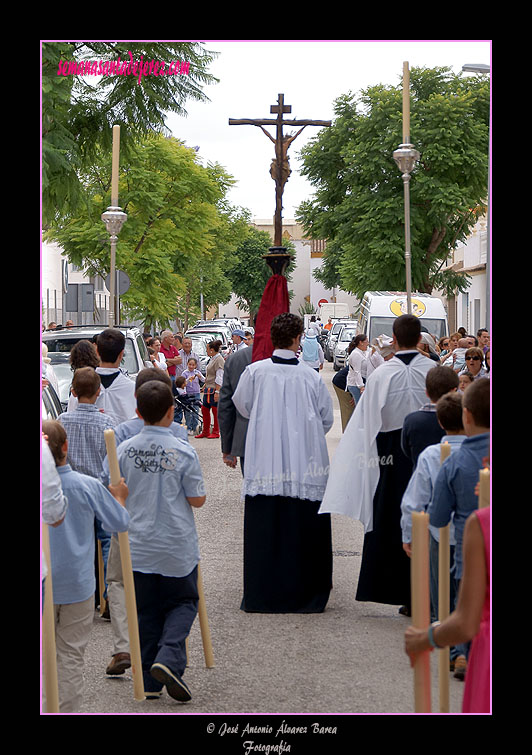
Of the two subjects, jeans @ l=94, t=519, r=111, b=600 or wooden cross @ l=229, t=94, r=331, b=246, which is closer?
jeans @ l=94, t=519, r=111, b=600

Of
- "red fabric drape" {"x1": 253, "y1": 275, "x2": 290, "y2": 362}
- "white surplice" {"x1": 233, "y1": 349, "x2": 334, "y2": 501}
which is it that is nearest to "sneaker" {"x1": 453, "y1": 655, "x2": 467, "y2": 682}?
"white surplice" {"x1": 233, "y1": 349, "x2": 334, "y2": 501}

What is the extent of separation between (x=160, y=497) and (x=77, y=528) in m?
0.56

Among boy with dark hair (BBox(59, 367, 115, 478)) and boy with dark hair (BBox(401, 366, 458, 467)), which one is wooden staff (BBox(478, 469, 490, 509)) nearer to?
boy with dark hair (BBox(401, 366, 458, 467))

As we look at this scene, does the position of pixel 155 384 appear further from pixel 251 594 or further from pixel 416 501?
pixel 251 594

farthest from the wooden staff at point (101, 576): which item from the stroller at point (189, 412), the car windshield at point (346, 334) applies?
the car windshield at point (346, 334)

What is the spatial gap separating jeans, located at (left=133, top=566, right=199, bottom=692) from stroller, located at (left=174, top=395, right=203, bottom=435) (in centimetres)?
1243

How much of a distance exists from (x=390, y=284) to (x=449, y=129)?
17.3 ft

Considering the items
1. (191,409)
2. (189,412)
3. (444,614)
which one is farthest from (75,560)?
(189,412)

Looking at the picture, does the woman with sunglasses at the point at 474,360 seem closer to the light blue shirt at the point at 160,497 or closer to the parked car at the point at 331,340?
the light blue shirt at the point at 160,497

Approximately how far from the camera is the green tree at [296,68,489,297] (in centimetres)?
3678

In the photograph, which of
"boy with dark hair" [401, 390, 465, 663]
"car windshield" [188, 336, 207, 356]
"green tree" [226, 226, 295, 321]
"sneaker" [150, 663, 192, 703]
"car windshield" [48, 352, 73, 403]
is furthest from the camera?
"green tree" [226, 226, 295, 321]

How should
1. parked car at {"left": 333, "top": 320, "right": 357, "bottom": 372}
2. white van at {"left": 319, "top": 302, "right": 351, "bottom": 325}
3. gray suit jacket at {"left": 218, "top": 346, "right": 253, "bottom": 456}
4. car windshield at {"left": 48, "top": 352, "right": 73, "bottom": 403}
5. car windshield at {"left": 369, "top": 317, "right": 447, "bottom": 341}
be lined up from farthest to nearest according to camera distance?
white van at {"left": 319, "top": 302, "right": 351, "bottom": 325} → parked car at {"left": 333, "top": 320, "right": 357, "bottom": 372} → car windshield at {"left": 369, "top": 317, "right": 447, "bottom": 341} → car windshield at {"left": 48, "top": 352, "right": 73, "bottom": 403} → gray suit jacket at {"left": 218, "top": 346, "right": 253, "bottom": 456}

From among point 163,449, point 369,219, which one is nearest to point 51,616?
point 163,449

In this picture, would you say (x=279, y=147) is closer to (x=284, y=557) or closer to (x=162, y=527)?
(x=284, y=557)
